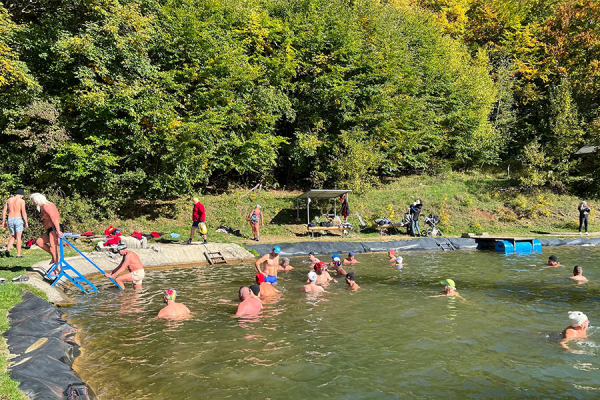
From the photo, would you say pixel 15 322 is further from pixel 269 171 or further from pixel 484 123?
pixel 484 123

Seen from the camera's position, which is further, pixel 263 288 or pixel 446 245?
pixel 446 245

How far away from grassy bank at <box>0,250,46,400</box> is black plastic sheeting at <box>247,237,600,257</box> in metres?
8.54

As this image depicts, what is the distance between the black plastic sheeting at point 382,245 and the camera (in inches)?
736

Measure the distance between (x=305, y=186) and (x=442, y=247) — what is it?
14772mm

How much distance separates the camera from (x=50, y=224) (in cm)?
1032

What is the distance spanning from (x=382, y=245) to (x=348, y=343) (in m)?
13.0

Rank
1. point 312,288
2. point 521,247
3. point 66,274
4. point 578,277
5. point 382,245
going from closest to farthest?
1. point 66,274
2. point 312,288
3. point 578,277
4. point 521,247
5. point 382,245

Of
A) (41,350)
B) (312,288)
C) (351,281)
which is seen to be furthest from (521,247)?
(41,350)

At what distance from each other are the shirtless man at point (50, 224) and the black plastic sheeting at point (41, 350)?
6.44 feet

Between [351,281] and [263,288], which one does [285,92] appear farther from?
[263,288]

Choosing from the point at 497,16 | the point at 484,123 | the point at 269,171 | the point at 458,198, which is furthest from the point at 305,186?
the point at 497,16

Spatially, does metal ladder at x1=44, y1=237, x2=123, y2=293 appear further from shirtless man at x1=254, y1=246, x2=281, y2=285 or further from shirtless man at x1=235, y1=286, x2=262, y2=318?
shirtless man at x1=235, y1=286, x2=262, y2=318

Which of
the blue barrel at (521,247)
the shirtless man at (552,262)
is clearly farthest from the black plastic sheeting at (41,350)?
the blue barrel at (521,247)

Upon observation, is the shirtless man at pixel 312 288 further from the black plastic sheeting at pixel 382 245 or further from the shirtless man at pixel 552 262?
the shirtless man at pixel 552 262
